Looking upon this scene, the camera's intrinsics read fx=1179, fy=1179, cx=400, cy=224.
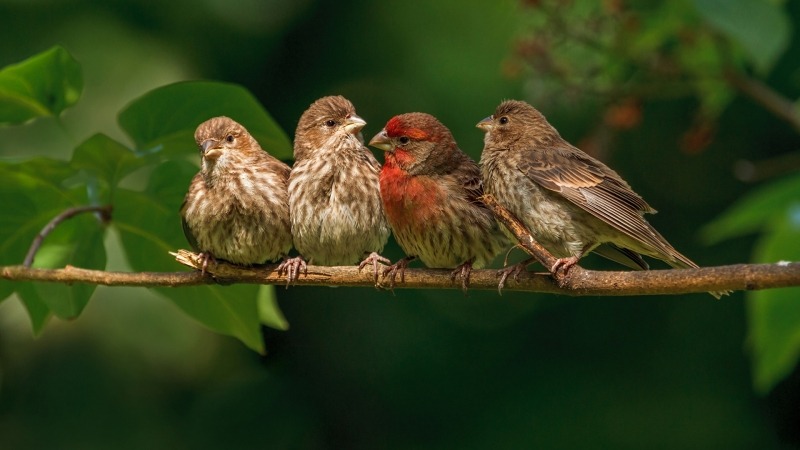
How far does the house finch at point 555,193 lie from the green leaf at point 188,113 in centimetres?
80

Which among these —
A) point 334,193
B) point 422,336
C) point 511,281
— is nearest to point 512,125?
point 334,193

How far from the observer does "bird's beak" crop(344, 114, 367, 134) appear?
4.46m

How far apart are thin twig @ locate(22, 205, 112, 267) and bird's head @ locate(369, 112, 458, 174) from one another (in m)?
0.98

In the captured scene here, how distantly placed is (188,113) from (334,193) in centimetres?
86

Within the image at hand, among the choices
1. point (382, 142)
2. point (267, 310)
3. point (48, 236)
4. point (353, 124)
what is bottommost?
point (267, 310)

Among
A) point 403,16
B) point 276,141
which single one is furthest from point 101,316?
point 276,141

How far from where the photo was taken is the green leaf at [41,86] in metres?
3.67

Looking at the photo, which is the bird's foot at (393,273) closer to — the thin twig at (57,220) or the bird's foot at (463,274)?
the bird's foot at (463,274)

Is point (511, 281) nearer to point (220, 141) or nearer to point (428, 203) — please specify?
point (428, 203)

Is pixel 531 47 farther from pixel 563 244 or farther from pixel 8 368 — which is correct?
pixel 8 368

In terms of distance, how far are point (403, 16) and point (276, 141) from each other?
7.44 m

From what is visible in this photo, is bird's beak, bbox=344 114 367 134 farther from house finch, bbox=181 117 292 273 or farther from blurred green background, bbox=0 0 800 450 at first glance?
blurred green background, bbox=0 0 800 450

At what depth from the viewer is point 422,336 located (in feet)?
34.9

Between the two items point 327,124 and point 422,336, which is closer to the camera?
point 327,124
